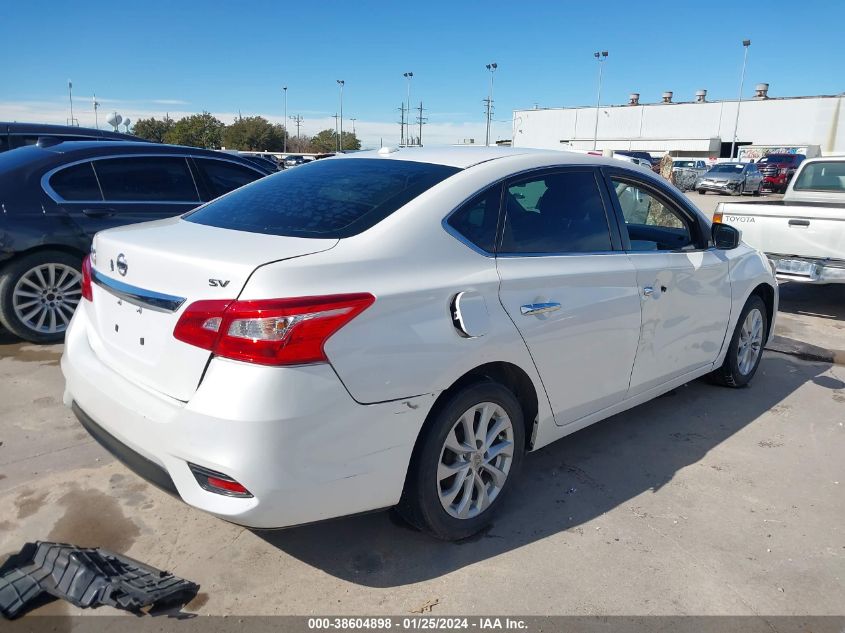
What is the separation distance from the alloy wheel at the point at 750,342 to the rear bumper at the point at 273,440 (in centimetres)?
334

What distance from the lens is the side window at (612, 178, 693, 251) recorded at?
3.78 metres

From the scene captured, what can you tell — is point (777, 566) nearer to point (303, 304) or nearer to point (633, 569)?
point (633, 569)

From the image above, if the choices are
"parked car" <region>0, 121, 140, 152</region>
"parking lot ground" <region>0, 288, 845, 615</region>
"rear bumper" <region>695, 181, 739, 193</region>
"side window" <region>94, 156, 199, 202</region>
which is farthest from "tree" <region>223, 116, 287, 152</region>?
"parking lot ground" <region>0, 288, 845, 615</region>

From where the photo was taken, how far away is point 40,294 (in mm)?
5305

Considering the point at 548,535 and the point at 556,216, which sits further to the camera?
the point at 556,216

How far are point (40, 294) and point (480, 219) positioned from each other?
418 centimetres

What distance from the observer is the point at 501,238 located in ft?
9.59

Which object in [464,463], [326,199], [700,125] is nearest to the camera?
[464,463]

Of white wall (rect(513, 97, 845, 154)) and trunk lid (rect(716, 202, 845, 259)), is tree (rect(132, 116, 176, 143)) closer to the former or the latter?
white wall (rect(513, 97, 845, 154))

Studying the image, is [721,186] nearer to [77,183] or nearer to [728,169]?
[728,169]

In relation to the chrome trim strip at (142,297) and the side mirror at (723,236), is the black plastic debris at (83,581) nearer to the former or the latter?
the chrome trim strip at (142,297)

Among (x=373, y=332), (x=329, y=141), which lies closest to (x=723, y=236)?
(x=373, y=332)

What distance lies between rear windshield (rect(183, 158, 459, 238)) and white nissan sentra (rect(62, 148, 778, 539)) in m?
0.01

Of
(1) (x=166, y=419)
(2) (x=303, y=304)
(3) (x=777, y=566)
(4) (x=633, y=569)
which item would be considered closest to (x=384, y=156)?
(2) (x=303, y=304)
